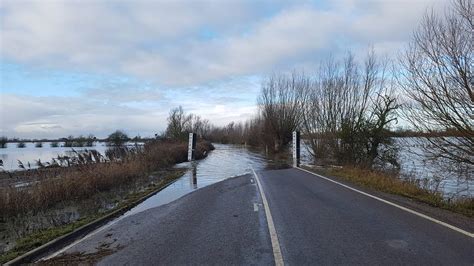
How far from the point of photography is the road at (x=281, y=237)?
665 centimetres

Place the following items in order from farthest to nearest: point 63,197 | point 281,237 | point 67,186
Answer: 1. point 67,186
2. point 63,197
3. point 281,237

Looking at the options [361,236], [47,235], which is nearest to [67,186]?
[47,235]

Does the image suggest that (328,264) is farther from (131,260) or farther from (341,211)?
(341,211)

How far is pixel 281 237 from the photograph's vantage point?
8.00m

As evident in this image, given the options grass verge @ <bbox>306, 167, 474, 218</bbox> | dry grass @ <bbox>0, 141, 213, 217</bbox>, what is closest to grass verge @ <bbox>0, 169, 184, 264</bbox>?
dry grass @ <bbox>0, 141, 213, 217</bbox>

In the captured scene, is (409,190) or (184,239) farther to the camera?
(409,190)

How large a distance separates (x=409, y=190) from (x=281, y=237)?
27.0 ft

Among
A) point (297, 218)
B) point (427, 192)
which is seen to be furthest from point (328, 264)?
point (427, 192)

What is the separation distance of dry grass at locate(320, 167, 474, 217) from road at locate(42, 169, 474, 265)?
160cm

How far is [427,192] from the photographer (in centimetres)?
1402

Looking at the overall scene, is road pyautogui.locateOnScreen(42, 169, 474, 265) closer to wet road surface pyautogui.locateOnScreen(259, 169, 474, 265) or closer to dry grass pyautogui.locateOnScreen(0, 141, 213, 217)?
wet road surface pyautogui.locateOnScreen(259, 169, 474, 265)

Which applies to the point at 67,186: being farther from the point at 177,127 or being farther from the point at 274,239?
the point at 177,127

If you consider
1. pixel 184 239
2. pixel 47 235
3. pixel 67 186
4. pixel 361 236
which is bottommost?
pixel 47 235

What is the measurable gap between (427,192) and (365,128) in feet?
43.5
